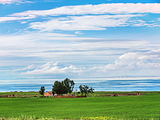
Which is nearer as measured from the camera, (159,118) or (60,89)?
(159,118)

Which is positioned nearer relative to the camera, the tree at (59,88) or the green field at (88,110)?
the green field at (88,110)

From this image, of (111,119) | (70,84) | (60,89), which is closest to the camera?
(111,119)

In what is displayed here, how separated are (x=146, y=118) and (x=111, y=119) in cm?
385

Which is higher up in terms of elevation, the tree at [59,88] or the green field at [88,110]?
the tree at [59,88]

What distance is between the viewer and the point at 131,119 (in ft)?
84.7

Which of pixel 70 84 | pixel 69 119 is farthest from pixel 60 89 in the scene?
pixel 69 119

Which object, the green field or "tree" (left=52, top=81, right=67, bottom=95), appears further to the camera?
"tree" (left=52, top=81, right=67, bottom=95)

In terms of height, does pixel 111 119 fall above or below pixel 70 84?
below

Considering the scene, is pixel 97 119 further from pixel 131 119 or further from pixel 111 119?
pixel 131 119

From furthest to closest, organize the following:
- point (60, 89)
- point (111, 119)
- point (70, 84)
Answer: point (70, 84) < point (60, 89) < point (111, 119)

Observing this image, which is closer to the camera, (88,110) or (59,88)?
(88,110)

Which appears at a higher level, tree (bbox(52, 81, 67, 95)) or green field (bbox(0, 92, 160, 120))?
tree (bbox(52, 81, 67, 95))

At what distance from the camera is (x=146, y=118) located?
1053 inches

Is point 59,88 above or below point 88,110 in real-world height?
above
